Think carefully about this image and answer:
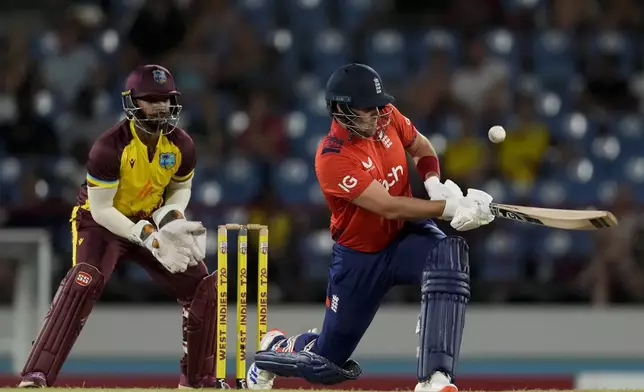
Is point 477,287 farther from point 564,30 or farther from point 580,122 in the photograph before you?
point 564,30

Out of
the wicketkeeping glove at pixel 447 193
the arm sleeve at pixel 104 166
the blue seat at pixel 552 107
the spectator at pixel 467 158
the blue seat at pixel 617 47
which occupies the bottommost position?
the wicketkeeping glove at pixel 447 193

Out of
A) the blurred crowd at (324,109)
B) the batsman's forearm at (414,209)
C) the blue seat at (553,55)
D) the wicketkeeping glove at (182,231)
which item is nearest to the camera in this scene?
the batsman's forearm at (414,209)

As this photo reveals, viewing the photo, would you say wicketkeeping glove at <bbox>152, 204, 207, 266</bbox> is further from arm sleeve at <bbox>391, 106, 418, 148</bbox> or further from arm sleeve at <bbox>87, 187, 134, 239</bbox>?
arm sleeve at <bbox>391, 106, 418, 148</bbox>

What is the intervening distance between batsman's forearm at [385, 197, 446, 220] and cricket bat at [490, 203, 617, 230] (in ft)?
0.78

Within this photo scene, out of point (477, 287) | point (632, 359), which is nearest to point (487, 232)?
point (477, 287)

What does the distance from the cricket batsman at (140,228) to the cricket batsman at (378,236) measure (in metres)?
0.46

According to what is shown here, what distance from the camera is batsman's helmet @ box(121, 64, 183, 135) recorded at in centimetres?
636

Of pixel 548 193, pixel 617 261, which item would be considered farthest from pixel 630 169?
pixel 617 261

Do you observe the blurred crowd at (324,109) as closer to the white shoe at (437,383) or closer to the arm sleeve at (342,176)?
the arm sleeve at (342,176)

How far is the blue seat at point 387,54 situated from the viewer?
1180 centimetres

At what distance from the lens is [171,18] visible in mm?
11797

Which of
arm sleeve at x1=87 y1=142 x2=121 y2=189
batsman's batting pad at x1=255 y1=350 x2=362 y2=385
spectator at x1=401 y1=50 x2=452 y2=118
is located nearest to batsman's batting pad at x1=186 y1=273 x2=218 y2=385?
batsman's batting pad at x1=255 y1=350 x2=362 y2=385

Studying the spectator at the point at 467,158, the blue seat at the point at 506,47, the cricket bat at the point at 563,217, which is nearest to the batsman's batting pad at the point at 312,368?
the cricket bat at the point at 563,217

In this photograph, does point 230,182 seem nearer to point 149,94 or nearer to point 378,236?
point 149,94
